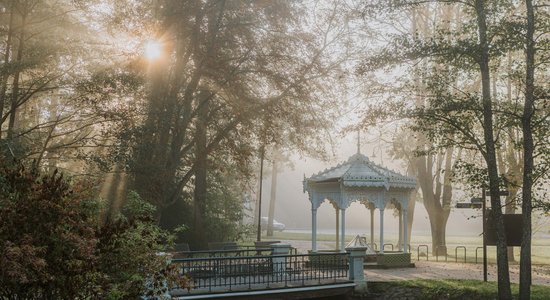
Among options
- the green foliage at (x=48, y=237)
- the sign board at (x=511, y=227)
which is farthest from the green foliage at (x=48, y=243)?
the sign board at (x=511, y=227)

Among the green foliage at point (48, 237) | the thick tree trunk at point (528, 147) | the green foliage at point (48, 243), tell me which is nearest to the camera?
the green foliage at point (48, 243)

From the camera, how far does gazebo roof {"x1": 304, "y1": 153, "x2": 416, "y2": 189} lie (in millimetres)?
25531

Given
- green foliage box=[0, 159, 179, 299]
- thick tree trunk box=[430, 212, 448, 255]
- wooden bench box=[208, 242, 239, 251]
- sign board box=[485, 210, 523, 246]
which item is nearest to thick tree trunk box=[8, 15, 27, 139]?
wooden bench box=[208, 242, 239, 251]

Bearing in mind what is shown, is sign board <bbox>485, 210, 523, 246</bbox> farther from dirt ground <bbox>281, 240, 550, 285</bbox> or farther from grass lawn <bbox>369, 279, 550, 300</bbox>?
dirt ground <bbox>281, 240, 550, 285</bbox>

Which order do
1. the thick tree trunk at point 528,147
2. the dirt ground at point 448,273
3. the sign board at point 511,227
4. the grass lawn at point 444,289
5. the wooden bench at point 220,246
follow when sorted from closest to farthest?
the thick tree trunk at point 528,147, the sign board at point 511,227, the grass lawn at point 444,289, the dirt ground at point 448,273, the wooden bench at point 220,246

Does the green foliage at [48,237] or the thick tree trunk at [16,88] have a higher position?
the thick tree trunk at [16,88]

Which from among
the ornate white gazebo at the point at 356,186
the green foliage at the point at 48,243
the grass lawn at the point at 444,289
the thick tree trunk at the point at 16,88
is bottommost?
the grass lawn at the point at 444,289

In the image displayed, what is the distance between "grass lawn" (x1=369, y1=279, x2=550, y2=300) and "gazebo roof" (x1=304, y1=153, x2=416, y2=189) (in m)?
6.91

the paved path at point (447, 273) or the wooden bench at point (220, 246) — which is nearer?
the paved path at point (447, 273)

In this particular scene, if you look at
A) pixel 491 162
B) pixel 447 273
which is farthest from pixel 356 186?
pixel 491 162

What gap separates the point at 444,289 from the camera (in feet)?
58.4

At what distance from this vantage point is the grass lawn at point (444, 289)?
671 inches

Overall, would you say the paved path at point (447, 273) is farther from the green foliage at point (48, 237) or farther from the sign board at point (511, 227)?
the green foliage at point (48, 237)

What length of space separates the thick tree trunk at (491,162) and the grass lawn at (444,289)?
1509 mm
